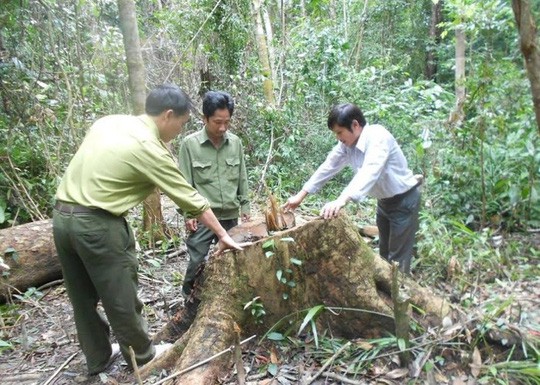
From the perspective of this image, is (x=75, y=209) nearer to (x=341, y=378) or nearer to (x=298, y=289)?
(x=298, y=289)

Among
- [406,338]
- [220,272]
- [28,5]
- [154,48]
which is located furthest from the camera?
[154,48]

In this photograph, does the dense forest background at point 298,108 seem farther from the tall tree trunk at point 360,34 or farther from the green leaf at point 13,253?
the tall tree trunk at point 360,34

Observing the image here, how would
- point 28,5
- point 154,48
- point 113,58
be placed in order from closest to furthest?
point 28,5
point 113,58
point 154,48

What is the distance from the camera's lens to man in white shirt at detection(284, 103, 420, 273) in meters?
3.32

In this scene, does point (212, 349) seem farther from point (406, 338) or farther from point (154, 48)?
point (154, 48)

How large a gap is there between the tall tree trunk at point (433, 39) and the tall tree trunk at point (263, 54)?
575cm

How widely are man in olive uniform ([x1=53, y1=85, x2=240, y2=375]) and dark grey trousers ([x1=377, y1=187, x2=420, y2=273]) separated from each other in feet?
5.67

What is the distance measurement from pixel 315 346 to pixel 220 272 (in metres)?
0.80

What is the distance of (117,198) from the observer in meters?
2.68

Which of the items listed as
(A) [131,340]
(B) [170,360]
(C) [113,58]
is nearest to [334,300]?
(B) [170,360]

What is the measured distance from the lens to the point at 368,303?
9.80 feet

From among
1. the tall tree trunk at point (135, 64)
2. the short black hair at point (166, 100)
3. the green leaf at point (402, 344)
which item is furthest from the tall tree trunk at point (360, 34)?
the green leaf at point (402, 344)

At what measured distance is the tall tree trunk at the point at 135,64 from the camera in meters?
5.07

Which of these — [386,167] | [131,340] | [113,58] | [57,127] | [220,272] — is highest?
[113,58]
